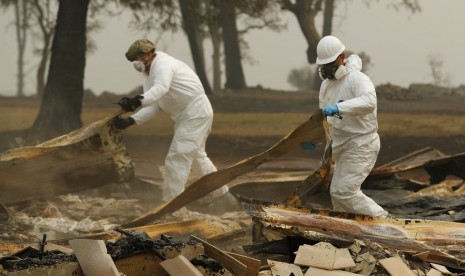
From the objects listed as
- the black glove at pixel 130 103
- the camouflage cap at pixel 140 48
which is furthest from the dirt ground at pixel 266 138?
the black glove at pixel 130 103

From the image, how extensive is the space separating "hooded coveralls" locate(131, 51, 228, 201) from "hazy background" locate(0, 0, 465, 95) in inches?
168

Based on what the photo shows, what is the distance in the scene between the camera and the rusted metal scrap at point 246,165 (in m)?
7.76

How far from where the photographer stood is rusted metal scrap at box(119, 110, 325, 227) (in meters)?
7.76

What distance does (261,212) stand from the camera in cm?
677

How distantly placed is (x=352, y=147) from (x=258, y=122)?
5873mm

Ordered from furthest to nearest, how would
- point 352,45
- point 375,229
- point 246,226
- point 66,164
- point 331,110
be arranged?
point 352,45, point 66,164, point 246,226, point 331,110, point 375,229

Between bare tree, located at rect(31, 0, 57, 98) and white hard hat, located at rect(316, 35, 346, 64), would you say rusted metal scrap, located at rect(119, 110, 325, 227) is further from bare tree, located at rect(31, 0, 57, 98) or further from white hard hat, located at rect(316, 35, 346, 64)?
bare tree, located at rect(31, 0, 57, 98)

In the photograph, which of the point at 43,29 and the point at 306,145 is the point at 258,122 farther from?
the point at 306,145

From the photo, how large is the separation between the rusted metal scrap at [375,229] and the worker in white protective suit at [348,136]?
0.76m

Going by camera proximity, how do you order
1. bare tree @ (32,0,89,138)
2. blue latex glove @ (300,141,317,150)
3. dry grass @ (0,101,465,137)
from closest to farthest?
1. blue latex glove @ (300,141,317,150)
2. dry grass @ (0,101,465,137)
3. bare tree @ (32,0,89,138)

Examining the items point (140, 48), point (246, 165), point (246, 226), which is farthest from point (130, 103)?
point (246, 226)

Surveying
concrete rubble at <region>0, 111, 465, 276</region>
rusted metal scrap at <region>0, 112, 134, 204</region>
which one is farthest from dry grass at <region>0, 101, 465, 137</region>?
rusted metal scrap at <region>0, 112, 134, 204</region>

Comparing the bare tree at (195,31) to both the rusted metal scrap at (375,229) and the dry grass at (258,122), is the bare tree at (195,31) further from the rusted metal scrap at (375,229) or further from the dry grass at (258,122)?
the rusted metal scrap at (375,229)

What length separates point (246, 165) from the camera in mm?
7965
